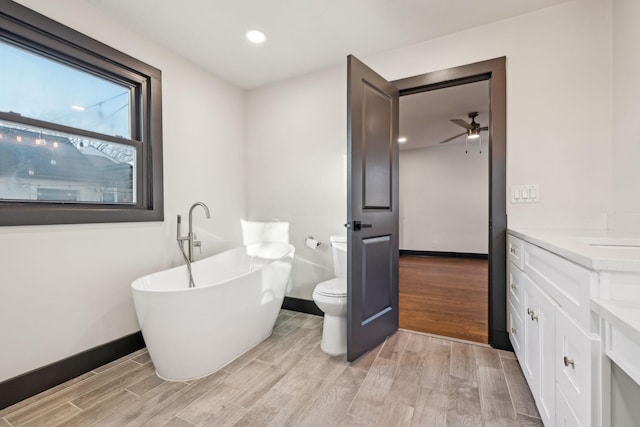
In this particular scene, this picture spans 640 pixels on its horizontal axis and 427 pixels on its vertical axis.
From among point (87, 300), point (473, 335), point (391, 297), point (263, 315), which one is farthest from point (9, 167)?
point (473, 335)

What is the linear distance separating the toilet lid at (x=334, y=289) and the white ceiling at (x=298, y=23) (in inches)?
78.5

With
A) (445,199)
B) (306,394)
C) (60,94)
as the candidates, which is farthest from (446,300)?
(60,94)

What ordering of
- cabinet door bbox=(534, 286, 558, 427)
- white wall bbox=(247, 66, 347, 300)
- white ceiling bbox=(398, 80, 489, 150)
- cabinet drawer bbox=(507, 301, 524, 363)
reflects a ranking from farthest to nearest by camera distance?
white ceiling bbox=(398, 80, 489, 150) → white wall bbox=(247, 66, 347, 300) → cabinet drawer bbox=(507, 301, 524, 363) → cabinet door bbox=(534, 286, 558, 427)

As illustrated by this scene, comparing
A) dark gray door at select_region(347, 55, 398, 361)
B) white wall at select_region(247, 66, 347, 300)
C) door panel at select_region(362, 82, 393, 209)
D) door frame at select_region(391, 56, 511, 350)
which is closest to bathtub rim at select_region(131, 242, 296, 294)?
white wall at select_region(247, 66, 347, 300)

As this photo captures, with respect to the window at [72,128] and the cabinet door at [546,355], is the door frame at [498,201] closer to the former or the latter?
the cabinet door at [546,355]

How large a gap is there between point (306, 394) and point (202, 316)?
763 mm

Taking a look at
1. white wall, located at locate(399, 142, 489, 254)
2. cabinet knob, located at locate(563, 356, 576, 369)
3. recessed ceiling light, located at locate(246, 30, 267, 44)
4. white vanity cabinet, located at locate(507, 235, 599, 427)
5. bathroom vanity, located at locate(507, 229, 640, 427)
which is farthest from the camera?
white wall, located at locate(399, 142, 489, 254)

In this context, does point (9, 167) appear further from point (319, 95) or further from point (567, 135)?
point (567, 135)

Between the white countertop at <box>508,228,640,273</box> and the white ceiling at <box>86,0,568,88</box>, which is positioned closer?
the white countertop at <box>508,228,640,273</box>

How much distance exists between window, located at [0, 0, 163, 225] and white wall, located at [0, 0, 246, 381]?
9 cm

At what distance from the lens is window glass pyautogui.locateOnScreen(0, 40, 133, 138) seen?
1643mm

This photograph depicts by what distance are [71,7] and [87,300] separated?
190cm

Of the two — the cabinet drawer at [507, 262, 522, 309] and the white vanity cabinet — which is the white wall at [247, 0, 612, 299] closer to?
the cabinet drawer at [507, 262, 522, 309]

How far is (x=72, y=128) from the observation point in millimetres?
1857
